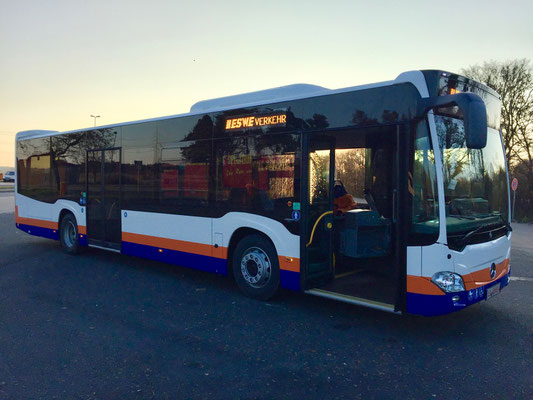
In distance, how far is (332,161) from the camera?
6.04 metres

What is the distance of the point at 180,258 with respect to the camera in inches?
290

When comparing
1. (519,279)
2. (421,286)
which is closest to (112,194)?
(421,286)

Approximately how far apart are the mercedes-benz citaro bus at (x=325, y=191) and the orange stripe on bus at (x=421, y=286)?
1cm

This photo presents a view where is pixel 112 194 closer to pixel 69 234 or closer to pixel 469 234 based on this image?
pixel 69 234

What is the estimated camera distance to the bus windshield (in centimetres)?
471

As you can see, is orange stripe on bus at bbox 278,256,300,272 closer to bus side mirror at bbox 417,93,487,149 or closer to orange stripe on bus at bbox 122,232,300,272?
orange stripe on bus at bbox 122,232,300,272

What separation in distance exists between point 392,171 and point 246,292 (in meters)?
2.86

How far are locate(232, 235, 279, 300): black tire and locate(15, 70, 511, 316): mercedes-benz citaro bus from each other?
20 mm

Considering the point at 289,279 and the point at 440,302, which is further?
the point at 289,279

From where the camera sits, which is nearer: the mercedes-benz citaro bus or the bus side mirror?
the bus side mirror

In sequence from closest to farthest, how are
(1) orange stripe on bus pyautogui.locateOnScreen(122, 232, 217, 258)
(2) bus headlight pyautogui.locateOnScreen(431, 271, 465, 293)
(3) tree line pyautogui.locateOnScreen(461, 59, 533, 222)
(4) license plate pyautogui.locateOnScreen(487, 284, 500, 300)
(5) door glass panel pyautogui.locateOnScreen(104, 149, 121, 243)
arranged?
(2) bus headlight pyautogui.locateOnScreen(431, 271, 465, 293) → (4) license plate pyautogui.locateOnScreen(487, 284, 500, 300) → (1) orange stripe on bus pyautogui.locateOnScreen(122, 232, 217, 258) → (5) door glass panel pyautogui.locateOnScreen(104, 149, 121, 243) → (3) tree line pyautogui.locateOnScreen(461, 59, 533, 222)

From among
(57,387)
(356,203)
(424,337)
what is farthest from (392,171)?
(57,387)

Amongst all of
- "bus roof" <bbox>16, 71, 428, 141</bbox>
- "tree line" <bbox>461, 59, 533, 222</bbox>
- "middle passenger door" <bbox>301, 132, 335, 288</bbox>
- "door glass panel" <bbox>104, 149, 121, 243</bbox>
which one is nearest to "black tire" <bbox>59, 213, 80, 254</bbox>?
"door glass panel" <bbox>104, 149, 121, 243</bbox>

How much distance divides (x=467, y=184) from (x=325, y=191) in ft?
5.87
